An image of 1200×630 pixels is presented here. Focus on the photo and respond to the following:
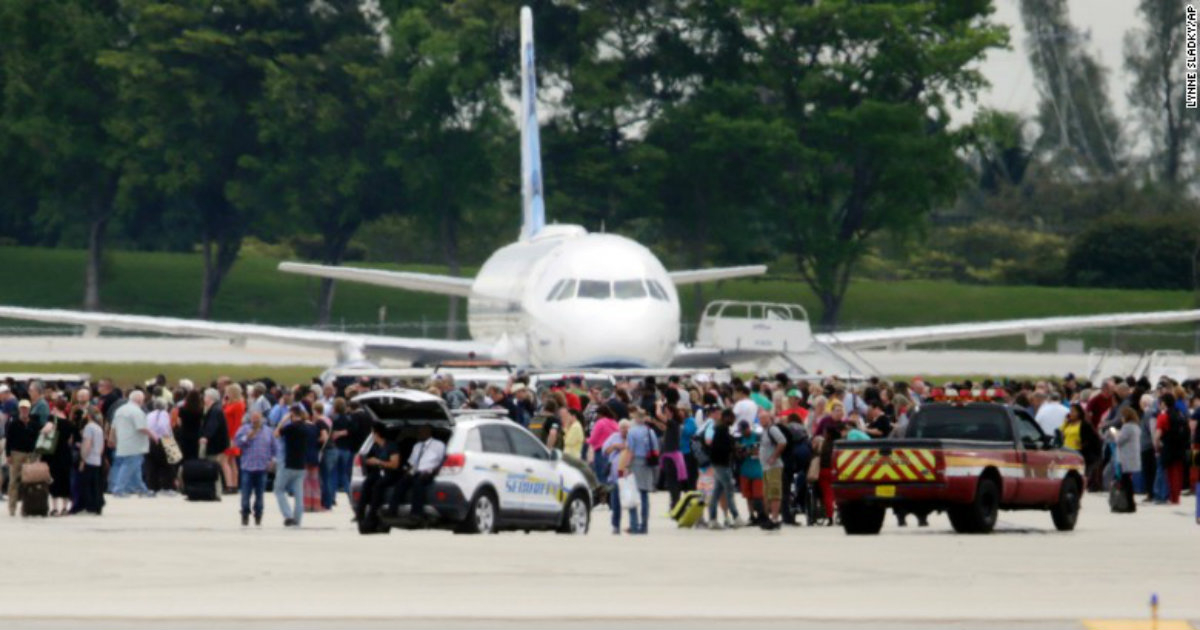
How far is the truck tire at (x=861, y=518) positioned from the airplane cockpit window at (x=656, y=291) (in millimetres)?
17592

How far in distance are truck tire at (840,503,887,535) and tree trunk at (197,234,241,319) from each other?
6477 cm

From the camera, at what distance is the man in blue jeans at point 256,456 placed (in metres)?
29.5

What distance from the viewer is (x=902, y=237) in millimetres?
93000

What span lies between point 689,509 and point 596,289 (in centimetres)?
1688

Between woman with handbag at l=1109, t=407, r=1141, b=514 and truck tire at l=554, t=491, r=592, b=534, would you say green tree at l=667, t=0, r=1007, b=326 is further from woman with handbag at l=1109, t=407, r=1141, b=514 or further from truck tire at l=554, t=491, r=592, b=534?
truck tire at l=554, t=491, r=592, b=534

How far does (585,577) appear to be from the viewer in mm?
21203

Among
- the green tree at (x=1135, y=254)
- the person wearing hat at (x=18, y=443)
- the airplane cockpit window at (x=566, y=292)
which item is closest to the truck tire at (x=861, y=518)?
Result: the person wearing hat at (x=18, y=443)

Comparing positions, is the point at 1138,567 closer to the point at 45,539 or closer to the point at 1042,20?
the point at 45,539

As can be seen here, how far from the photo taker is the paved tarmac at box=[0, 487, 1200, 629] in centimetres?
1792

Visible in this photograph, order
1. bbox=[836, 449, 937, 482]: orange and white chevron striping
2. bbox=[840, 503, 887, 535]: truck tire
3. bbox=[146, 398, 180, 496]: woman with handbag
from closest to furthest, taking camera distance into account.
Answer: bbox=[836, 449, 937, 482]: orange and white chevron striping, bbox=[840, 503, 887, 535]: truck tire, bbox=[146, 398, 180, 496]: woman with handbag

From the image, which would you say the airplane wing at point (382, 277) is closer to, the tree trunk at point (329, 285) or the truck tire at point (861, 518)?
the truck tire at point (861, 518)

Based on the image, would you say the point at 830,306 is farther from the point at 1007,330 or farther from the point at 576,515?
the point at 576,515

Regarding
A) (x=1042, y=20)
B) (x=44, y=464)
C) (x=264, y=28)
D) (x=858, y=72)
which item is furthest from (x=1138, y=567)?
(x=1042, y=20)

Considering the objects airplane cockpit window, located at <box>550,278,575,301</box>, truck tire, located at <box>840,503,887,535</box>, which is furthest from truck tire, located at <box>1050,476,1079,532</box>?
airplane cockpit window, located at <box>550,278,575,301</box>
